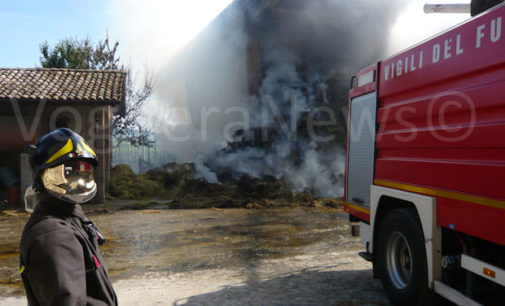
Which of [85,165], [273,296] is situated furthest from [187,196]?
[85,165]

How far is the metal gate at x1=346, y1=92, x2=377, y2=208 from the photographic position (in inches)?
180

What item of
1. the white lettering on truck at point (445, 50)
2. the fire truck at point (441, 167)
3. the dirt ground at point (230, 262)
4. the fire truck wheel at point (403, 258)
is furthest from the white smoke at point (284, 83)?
the white lettering on truck at point (445, 50)

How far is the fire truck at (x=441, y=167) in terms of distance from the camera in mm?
2713

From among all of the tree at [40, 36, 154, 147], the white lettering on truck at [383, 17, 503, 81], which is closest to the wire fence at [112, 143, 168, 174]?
the tree at [40, 36, 154, 147]

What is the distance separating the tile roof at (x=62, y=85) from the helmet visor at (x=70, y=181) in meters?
13.4

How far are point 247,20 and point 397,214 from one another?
16.6 metres

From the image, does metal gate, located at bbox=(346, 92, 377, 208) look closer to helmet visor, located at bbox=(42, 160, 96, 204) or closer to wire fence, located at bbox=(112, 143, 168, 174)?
helmet visor, located at bbox=(42, 160, 96, 204)

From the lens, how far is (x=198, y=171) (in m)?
18.7

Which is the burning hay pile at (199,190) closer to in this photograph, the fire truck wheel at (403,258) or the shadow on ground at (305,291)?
the shadow on ground at (305,291)

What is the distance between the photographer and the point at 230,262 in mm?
6324

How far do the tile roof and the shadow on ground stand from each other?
1110cm

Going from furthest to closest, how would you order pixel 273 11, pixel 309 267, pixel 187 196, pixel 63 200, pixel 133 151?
pixel 133 151, pixel 273 11, pixel 187 196, pixel 309 267, pixel 63 200

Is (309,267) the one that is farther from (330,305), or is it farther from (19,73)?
(19,73)

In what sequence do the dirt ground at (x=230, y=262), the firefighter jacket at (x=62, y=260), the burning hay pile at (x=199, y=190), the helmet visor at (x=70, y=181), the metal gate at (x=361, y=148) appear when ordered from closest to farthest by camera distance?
the firefighter jacket at (x=62, y=260) → the helmet visor at (x=70, y=181) → the metal gate at (x=361, y=148) → the dirt ground at (x=230, y=262) → the burning hay pile at (x=199, y=190)
